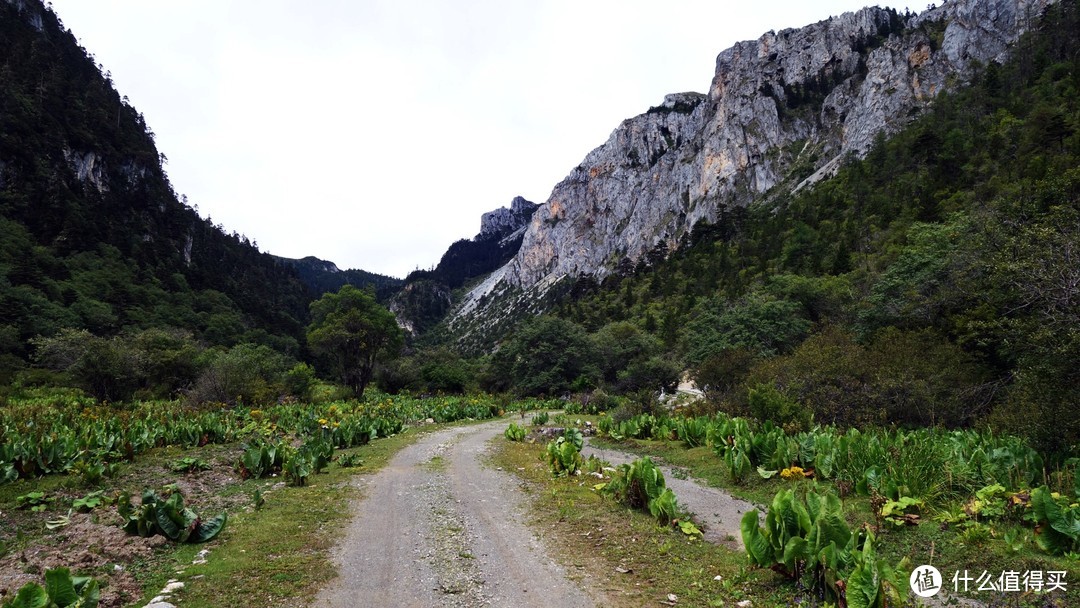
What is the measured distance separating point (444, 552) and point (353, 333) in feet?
113

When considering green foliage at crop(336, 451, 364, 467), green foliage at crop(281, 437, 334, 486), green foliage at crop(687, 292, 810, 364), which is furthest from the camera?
green foliage at crop(687, 292, 810, 364)

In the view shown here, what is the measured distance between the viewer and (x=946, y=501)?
664 centimetres

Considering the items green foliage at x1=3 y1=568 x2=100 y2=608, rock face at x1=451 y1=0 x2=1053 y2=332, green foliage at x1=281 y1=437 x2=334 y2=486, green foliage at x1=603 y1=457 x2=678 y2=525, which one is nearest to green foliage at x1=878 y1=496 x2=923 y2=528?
green foliage at x1=603 y1=457 x2=678 y2=525

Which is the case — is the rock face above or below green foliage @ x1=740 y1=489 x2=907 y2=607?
above

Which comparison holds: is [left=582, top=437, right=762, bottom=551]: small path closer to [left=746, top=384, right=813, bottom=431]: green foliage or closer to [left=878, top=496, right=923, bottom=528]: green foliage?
[left=878, top=496, right=923, bottom=528]: green foliage

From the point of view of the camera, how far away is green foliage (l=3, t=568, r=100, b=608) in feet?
11.9

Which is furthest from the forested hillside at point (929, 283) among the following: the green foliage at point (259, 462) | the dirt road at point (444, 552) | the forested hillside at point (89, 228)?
the forested hillside at point (89, 228)

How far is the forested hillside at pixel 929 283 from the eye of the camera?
10.2 meters

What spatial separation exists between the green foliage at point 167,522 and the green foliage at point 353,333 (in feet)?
103

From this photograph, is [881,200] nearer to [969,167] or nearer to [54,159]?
[969,167]

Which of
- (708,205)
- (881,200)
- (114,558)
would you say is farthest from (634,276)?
(114,558)

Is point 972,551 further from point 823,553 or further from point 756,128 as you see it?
point 756,128

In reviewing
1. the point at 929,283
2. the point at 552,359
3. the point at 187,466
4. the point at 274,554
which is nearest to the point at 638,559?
the point at 274,554

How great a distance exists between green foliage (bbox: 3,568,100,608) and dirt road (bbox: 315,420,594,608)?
175cm
